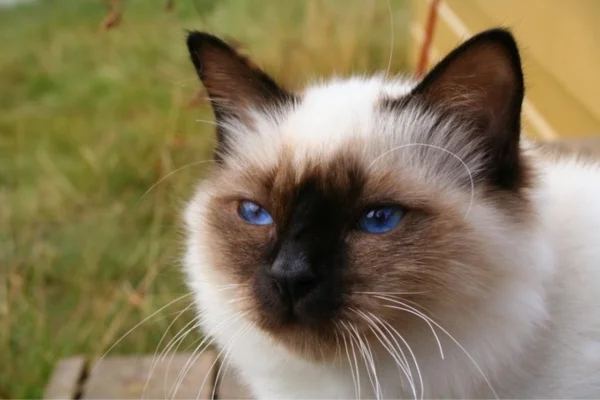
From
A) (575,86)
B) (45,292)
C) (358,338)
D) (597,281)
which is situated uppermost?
(575,86)

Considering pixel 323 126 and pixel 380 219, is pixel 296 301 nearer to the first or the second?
pixel 380 219

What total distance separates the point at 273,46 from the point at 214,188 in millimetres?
2334

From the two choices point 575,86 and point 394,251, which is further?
point 575,86

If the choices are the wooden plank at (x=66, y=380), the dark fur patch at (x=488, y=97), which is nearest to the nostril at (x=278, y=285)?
the dark fur patch at (x=488, y=97)

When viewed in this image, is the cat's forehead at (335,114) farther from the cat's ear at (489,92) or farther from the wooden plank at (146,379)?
the wooden plank at (146,379)

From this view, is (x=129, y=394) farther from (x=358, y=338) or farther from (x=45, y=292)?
(x=45, y=292)

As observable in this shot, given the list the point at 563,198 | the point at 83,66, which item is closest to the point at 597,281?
the point at 563,198

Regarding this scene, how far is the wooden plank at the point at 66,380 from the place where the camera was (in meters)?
1.71

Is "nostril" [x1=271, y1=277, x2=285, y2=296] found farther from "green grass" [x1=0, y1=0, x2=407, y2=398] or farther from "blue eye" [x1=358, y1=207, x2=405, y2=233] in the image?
"green grass" [x1=0, y1=0, x2=407, y2=398]

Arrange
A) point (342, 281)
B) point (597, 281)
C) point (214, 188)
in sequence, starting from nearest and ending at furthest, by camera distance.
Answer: point (342, 281) → point (597, 281) → point (214, 188)

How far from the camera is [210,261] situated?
1.21m

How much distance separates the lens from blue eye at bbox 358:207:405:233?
1074mm

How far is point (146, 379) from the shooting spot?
174 centimetres

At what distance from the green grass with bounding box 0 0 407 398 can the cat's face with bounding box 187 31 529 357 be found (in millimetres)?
882
